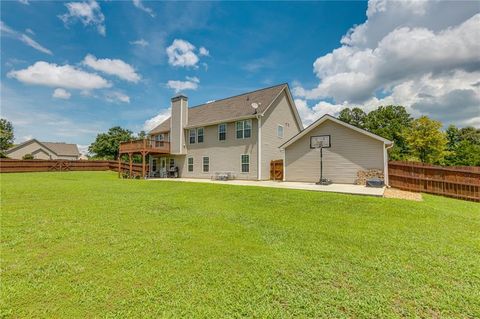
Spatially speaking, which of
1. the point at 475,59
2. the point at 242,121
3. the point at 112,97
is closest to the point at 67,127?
the point at 112,97

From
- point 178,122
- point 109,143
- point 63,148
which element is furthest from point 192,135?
point 63,148

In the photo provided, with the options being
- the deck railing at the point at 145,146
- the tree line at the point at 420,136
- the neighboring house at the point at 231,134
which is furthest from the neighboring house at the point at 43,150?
the tree line at the point at 420,136

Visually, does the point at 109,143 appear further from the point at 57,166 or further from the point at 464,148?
the point at 464,148

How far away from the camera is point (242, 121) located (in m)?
18.3

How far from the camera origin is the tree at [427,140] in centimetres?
2736

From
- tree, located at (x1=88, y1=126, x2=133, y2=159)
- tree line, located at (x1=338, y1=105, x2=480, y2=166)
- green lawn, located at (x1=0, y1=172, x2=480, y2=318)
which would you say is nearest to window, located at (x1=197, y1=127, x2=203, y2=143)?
green lawn, located at (x1=0, y1=172, x2=480, y2=318)

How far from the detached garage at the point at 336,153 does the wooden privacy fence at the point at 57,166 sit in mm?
16439

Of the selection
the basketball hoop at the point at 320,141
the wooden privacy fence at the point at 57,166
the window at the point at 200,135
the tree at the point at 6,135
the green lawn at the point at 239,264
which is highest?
the tree at the point at 6,135

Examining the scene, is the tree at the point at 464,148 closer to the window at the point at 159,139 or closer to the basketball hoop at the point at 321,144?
the basketball hoop at the point at 321,144

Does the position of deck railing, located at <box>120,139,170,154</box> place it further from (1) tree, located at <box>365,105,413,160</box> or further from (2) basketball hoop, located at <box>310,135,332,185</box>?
(1) tree, located at <box>365,105,413,160</box>

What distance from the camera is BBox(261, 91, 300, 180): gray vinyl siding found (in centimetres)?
1762

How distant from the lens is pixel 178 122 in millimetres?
22141

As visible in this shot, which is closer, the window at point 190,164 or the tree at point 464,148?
the window at point 190,164

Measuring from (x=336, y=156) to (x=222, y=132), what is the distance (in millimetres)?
9586
